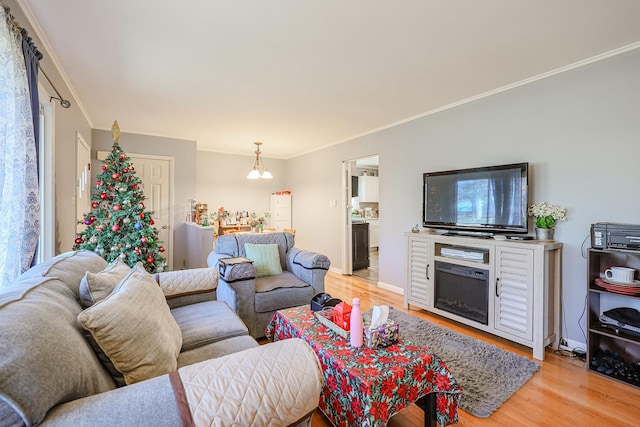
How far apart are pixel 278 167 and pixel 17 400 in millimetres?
6211

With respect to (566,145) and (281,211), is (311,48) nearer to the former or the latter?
(566,145)

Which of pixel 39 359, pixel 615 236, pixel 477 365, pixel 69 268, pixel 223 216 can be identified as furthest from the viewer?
pixel 223 216

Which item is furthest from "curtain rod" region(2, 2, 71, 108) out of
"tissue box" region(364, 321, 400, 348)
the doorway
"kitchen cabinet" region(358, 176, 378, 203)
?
"kitchen cabinet" region(358, 176, 378, 203)

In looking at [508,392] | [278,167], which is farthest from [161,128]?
[508,392]

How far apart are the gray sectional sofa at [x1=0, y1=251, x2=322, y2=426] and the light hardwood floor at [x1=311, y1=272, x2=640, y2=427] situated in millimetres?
1020

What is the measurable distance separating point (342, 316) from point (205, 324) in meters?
0.80

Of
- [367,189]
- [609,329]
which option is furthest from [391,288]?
[367,189]

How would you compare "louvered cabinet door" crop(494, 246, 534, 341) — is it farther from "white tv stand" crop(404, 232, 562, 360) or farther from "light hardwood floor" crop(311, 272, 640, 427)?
"light hardwood floor" crop(311, 272, 640, 427)

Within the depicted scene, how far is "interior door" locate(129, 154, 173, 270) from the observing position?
15.8ft

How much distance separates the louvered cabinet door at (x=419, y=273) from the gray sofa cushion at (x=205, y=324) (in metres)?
2.17

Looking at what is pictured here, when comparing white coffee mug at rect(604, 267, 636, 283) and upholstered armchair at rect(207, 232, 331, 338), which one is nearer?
white coffee mug at rect(604, 267, 636, 283)

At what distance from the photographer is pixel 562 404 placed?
5.97ft

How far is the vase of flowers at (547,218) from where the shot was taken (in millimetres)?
2516

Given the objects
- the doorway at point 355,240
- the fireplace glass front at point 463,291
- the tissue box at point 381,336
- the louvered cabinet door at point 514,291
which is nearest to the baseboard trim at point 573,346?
the louvered cabinet door at point 514,291
